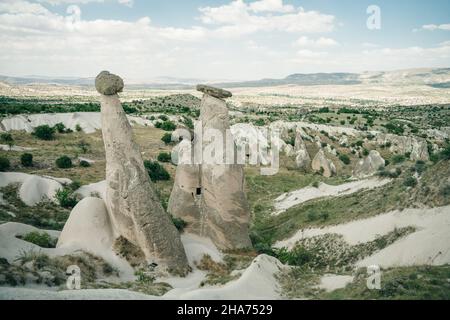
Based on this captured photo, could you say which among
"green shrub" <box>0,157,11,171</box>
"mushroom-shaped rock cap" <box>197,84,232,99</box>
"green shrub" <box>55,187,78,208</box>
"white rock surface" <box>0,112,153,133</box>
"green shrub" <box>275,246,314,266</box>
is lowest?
"green shrub" <box>275,246,314,266</box>

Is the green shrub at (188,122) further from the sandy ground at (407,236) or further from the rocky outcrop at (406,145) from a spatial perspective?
the sandy ground at (407,236)

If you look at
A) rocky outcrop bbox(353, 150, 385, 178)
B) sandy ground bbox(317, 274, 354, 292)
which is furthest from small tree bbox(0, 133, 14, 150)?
sandy ground bbox(317, 274, 354, 292)

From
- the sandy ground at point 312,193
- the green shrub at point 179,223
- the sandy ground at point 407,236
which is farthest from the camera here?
the sandy ground at point 312,193

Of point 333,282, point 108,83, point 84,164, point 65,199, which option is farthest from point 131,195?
point 84,164

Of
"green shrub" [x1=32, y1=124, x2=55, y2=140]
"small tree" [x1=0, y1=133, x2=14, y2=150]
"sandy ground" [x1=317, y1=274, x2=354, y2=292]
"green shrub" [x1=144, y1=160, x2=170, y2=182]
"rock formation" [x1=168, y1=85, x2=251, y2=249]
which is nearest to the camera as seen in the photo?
"sandy ground" [x1=317, y1=274, x2=354, y2=292]

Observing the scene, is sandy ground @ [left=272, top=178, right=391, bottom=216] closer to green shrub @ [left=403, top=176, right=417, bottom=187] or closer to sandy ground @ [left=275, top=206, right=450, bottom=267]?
green shrub @ [left=403, top=176, right=417, bottom=187]

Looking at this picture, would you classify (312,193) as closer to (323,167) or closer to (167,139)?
(323,167)

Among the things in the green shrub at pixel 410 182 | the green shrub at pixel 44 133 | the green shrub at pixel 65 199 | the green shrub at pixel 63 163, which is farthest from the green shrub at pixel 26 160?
the green shrub at pixel 410 182
